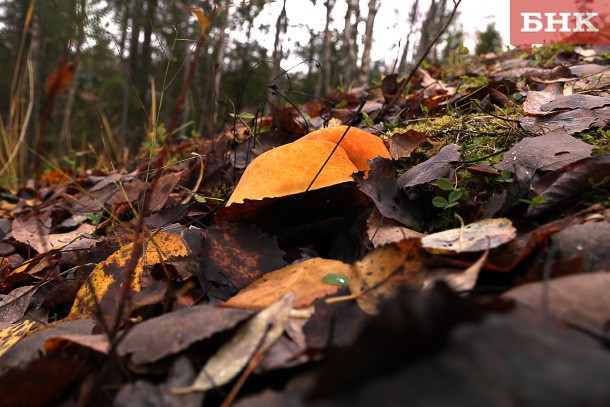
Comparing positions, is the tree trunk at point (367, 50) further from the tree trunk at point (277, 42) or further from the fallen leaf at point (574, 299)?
the fallen leaf at point (574, 299)

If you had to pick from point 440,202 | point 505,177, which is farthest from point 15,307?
point 505,177

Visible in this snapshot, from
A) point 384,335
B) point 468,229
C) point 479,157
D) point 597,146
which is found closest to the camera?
point 384,335

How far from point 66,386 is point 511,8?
5563mm

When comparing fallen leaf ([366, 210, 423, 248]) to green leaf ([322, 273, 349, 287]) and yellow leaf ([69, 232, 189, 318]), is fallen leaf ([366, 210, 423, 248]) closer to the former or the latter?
green leaf ([322, 273, 349, 287])

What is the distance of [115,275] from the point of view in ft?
5.17

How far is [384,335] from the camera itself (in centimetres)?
62

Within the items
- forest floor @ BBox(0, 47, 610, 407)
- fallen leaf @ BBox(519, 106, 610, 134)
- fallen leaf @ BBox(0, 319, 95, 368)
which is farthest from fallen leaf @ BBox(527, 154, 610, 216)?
fallen leaf @ BBox(0, 319, 95, 368)

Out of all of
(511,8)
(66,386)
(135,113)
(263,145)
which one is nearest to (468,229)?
(66,386)

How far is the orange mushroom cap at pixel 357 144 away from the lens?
187cm

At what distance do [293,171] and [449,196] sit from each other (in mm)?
562

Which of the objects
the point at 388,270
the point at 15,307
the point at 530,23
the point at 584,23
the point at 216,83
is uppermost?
the point at 530,23

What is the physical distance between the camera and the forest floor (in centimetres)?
62

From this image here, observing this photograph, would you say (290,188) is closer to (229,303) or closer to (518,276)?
(229,303)

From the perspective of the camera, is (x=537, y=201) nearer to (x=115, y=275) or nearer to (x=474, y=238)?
(x=474, y=238)
